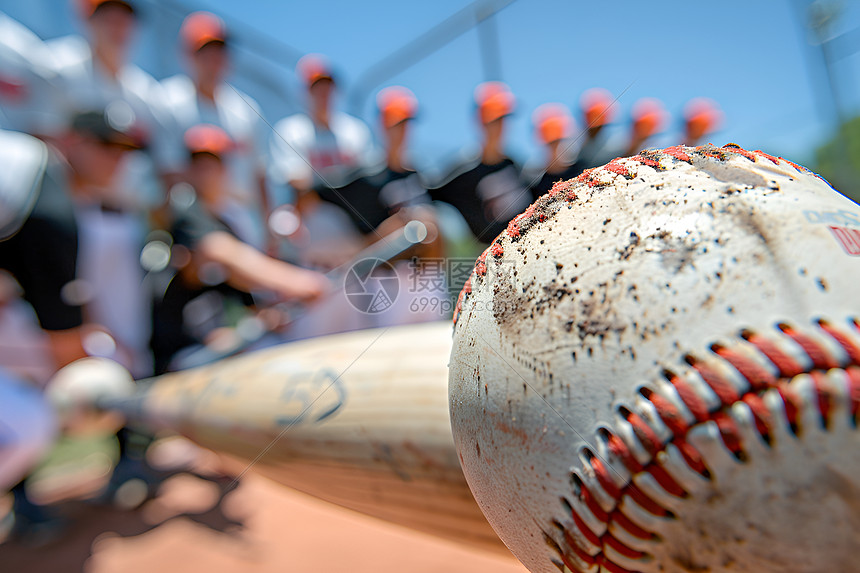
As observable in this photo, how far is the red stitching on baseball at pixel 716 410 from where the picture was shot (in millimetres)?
284

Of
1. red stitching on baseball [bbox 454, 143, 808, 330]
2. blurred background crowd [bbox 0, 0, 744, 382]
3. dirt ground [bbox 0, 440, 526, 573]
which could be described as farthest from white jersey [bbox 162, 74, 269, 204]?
red stitching on baseball [bbox 454, 143, 808, 330]

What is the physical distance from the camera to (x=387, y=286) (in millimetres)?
1782

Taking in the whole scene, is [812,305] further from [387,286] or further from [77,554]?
[77,554]

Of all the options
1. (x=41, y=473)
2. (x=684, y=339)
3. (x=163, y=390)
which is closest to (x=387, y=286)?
(x=163, y=390)

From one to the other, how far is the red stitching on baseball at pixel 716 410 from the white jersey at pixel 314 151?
7.10 ft

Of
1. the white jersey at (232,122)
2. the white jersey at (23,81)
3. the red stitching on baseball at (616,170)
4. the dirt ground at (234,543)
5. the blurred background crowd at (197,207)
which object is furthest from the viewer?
the white jersey at (232,122)

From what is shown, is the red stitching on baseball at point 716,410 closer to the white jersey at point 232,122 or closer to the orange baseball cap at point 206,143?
the orange baseball cap at point 206,143

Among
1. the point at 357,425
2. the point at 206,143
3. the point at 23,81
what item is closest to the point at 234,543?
the point at 357,425

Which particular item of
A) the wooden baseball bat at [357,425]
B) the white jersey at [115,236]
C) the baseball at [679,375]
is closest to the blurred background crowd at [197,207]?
the white jersey at [115,236]

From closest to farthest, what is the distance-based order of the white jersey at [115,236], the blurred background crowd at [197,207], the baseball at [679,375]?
the baseball at [679,375]
the blurred background crowd at [197,207]
the white jersey at [115,236]

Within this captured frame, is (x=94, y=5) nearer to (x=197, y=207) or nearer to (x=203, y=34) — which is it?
(x=203, y=34)

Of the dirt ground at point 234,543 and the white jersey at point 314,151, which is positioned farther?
the white jersey at point 314,151

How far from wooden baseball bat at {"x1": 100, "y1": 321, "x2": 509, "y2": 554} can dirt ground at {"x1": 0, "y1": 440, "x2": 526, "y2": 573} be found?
320 mm

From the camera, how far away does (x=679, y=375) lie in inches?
12.4
